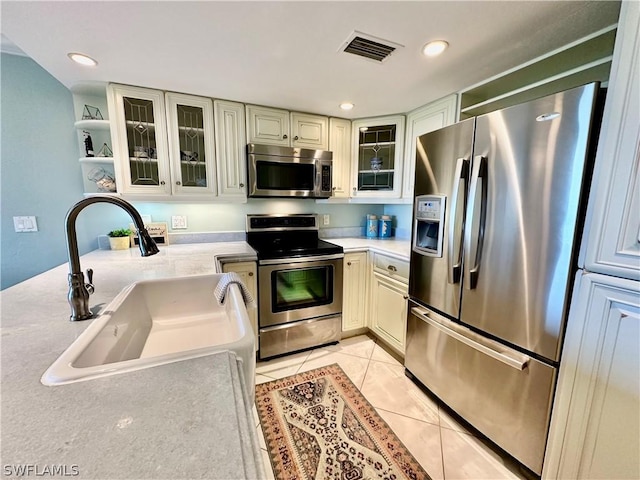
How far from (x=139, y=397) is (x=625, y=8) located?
186cm

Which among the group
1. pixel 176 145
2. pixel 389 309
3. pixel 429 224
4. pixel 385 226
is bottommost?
pixel 389 309

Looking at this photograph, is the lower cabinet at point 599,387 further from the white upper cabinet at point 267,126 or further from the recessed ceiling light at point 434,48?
the white upper cabinet at point 267,126

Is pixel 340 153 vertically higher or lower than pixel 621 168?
higher

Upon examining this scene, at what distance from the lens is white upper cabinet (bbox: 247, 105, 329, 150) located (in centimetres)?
229

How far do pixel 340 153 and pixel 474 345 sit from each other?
2024 millimetres

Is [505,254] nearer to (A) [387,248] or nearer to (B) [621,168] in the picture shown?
(B) [621,168]

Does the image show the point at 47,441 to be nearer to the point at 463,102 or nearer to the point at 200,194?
the point at 200,194

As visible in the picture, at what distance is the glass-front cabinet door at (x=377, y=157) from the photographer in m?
2.54

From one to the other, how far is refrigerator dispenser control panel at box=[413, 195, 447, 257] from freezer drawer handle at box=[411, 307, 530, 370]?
43cm

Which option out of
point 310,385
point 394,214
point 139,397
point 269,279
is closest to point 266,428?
point 310,385

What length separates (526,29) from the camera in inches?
50.6

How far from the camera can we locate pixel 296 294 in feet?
7.45

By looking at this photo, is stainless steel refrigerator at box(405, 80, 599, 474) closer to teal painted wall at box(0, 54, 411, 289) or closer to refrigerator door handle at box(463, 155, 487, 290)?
refrigerator door handle at box(463, 155, 487, 290)

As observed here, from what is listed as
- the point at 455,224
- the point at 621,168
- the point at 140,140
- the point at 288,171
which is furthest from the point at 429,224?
the point at 140,140
